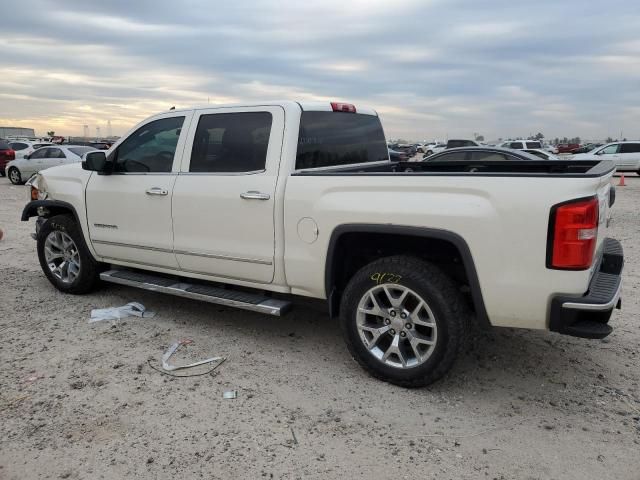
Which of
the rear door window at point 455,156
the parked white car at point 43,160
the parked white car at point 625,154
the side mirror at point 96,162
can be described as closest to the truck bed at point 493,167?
the side mirror at point 96,162

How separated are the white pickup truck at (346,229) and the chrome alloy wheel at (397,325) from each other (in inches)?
0.4

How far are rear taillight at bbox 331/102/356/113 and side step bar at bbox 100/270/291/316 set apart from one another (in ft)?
5.66

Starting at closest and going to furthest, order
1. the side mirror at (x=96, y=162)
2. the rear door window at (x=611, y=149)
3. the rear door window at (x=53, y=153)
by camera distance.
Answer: the side mirror at (x=96, y=162)
the rear door window at (x=53, y=153)
the rear door window at (x=611, y=149)

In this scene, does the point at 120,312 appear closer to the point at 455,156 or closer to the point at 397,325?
the point at 397,325

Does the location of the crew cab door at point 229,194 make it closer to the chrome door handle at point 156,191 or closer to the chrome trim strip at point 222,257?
the chrome trim strip at point 222,257

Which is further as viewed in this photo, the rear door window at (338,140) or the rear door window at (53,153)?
the rear door window at (53,153)

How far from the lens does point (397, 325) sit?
A: 3.56m

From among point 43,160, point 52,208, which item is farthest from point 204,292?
point 43,160

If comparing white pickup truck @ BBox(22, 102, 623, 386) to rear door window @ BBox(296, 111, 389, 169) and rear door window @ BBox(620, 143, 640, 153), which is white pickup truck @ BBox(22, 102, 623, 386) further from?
rear door window @ BBox(620, 143, 640, 153)

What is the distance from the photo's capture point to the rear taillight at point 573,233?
2.89 m

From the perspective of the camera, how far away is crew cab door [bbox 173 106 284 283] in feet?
13.2

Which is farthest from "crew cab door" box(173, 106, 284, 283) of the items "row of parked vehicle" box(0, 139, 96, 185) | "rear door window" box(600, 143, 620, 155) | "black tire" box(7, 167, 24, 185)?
"rear door window" box(600, 143, 620, 155)

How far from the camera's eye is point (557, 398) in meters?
3.51

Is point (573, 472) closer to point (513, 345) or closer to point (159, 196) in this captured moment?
point (513, 345)
